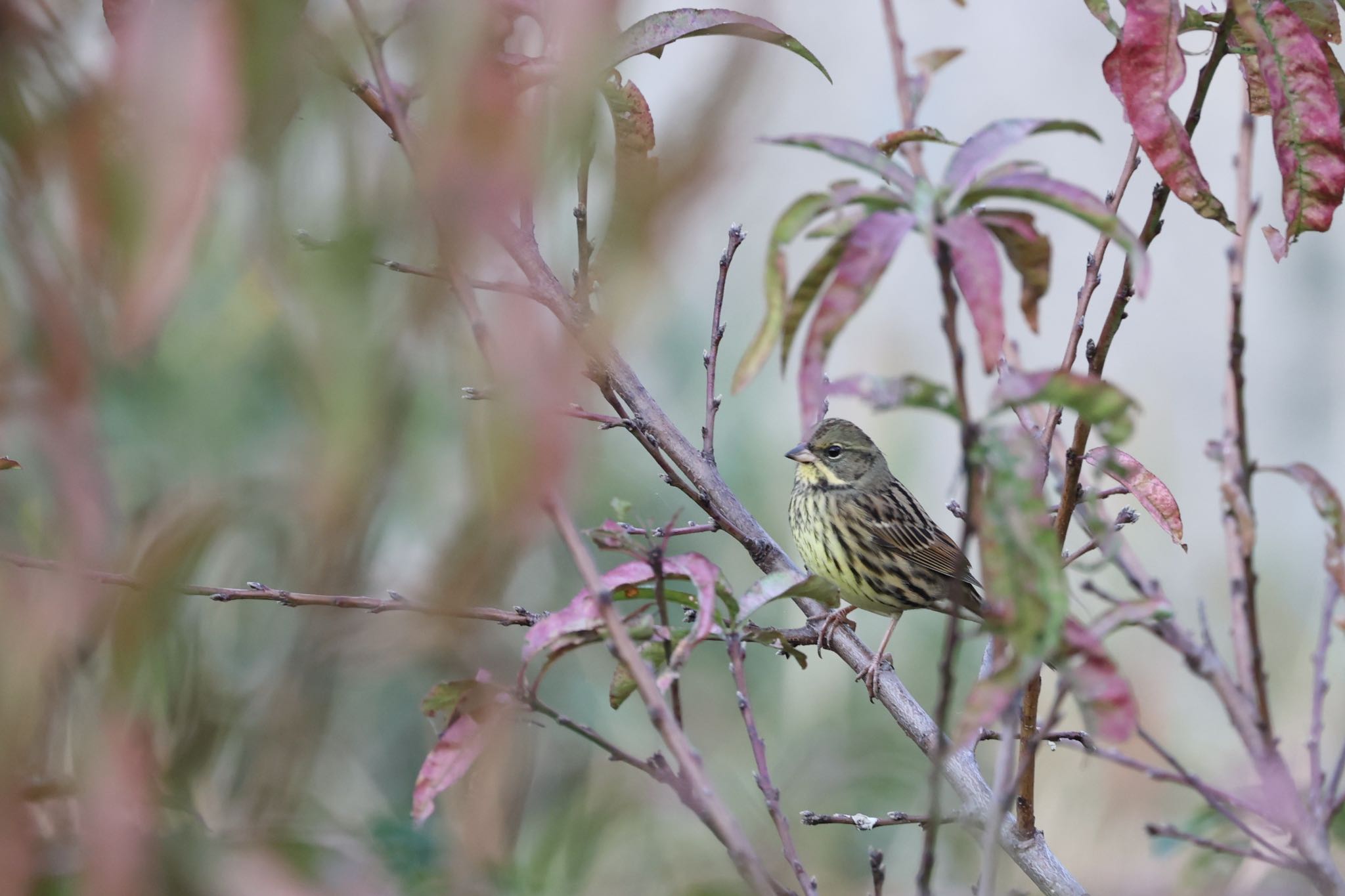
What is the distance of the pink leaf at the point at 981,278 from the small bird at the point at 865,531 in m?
1.91

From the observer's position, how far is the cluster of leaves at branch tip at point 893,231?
713mm

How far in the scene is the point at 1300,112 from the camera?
1072 mm

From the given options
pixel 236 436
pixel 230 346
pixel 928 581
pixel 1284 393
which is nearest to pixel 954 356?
pixel 230 346

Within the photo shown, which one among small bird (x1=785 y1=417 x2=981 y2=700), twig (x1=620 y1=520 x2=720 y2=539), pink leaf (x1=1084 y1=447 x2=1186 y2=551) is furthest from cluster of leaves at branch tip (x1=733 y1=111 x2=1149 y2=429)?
small bird (x1=785 y1=417 x2=981 y2=700)

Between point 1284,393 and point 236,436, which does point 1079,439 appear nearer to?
point 236,436

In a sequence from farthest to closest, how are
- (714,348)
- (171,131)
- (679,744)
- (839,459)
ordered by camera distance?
(839,459) < (714,348) < (679,744) < (171,131)

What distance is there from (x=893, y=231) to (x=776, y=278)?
73 millimetres

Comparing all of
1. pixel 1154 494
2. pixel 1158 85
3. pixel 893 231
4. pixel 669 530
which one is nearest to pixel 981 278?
pixel 893 231

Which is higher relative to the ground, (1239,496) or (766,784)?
(1239,496)

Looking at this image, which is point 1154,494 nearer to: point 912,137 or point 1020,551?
point 912,137

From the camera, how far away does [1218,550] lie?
5.34 m

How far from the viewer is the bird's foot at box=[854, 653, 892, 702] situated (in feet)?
4.78

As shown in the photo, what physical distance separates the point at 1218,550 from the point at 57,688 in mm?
5321

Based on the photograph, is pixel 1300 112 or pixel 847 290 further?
pixel 1300 112
